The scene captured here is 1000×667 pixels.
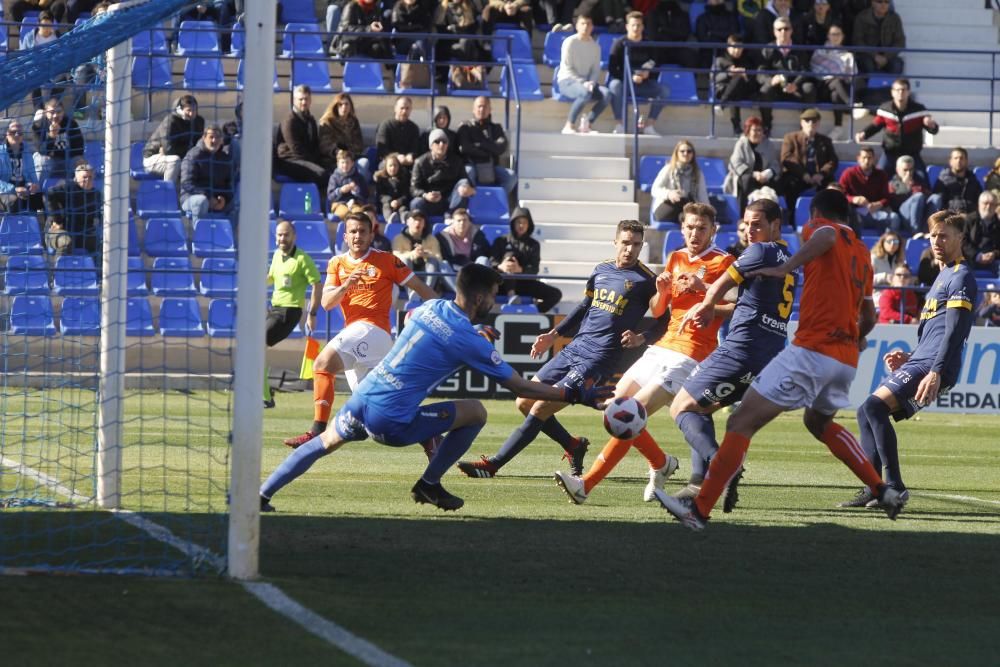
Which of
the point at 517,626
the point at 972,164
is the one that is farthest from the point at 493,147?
the point at 517,626

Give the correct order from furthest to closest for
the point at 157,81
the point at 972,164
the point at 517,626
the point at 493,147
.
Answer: the point at 972,164 → the point at 493,147 → the point at 157,81 → the point at 517,626

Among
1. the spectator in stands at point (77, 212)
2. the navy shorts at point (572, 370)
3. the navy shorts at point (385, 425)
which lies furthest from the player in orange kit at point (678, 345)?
the spectator in stands at point (77, 212)

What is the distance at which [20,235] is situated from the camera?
51.9 feet

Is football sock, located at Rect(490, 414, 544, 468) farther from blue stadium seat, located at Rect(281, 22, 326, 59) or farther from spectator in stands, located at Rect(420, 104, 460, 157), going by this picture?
blue stadium seat, located at Rect(281, 22, 326, 59)

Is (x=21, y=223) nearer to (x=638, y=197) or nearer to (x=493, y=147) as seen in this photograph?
(x=493, y=147)

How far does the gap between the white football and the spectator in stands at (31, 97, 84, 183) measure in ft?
15.3

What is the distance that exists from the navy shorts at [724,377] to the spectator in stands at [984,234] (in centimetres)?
1368

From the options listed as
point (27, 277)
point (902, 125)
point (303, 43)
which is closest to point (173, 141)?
point (27, 277)

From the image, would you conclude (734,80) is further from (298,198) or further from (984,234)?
(298,198)

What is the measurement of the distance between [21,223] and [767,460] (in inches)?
321

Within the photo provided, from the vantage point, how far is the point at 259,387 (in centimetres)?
703

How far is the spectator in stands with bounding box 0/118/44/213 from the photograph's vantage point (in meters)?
12.9

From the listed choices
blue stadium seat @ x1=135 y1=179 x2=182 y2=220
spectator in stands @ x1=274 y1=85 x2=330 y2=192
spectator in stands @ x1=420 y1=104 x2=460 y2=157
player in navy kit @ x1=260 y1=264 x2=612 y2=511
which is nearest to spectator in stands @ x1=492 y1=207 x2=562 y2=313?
spectator in stands @ x1=420 y1=104 x2=460 y2=157

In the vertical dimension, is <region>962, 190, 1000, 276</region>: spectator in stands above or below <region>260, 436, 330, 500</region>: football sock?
above
